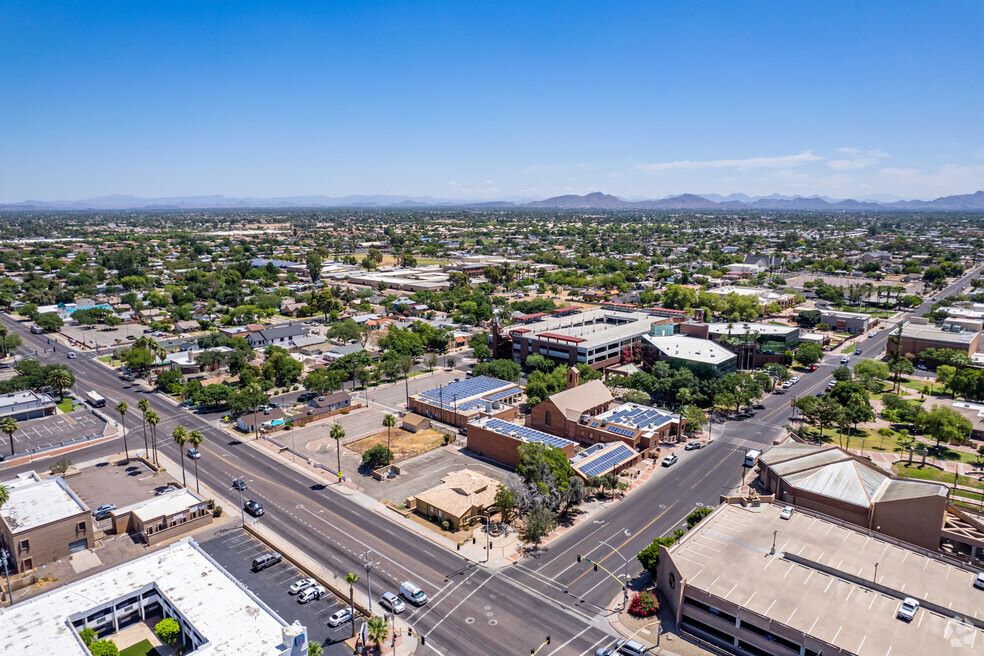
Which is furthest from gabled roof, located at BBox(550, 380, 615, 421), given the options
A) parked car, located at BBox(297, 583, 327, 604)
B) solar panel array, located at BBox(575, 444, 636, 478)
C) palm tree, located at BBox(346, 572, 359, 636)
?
parked car, located at BBox(297, 583, 327, 604)

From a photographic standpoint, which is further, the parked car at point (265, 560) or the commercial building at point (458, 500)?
the commercial building at point (458, 500)

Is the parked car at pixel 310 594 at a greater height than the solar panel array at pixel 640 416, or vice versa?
the solar panel array at pixel 640 416

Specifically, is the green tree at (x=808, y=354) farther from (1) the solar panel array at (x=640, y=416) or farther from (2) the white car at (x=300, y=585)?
(2) the white car at (x=300, y=585)

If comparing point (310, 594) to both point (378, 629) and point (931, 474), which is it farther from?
point (931, 474)

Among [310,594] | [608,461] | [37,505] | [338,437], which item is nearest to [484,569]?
[310,594]

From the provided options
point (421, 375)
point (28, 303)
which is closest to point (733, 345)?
point (421, 375)

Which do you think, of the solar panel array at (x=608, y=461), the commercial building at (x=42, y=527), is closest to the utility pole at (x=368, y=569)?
the solar panel array at (x=608, y=461)
